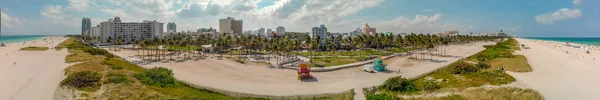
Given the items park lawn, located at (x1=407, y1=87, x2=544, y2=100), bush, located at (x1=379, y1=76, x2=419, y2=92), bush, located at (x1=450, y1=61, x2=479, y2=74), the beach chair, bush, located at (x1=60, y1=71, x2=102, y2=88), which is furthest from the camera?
bush, located at (x1=450, y1=61, x2=479, y2=74)

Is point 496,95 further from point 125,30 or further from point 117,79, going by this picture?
point 125,30

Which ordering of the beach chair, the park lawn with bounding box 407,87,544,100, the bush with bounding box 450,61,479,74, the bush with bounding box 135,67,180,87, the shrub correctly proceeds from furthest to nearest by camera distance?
the bush with bounding box 450,61,479,74 → the beach chair → the bush with bounding box 135,67,180,87 → the shrub → the park lawn with bounding box 407,87,544,100

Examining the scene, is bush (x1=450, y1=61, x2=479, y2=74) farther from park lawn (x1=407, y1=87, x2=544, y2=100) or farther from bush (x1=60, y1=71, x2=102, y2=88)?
bush (x1=60, y1=71, x2=102, y2=88)

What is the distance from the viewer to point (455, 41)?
442 ft

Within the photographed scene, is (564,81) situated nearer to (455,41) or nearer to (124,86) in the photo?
(124,86)

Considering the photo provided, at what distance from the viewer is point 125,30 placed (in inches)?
5025

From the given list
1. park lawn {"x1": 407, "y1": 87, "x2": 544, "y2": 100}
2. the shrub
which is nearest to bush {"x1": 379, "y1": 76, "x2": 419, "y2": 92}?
park lawn {"x1": 407, "y1": 87, "x2": 544, "y2": 100}

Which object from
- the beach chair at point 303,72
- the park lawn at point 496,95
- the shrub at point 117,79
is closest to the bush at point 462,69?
the park lawn at point 496,95

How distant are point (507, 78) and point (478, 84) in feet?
18.6

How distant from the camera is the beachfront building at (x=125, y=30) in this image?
12319cm

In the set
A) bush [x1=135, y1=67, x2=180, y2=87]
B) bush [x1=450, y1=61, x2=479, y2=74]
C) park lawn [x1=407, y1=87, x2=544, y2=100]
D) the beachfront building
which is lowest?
park lawn [x1=407, y1=87, x2=544, y2=100]

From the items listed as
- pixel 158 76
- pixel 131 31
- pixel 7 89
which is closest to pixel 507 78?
pixel 158 76

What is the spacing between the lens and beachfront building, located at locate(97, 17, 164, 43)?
123 meters

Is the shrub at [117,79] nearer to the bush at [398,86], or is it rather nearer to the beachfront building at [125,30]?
the bush at [398,86]
